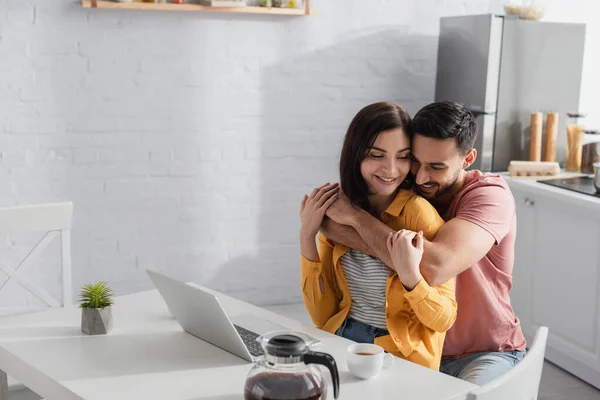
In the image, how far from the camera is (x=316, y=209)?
87.2 inches

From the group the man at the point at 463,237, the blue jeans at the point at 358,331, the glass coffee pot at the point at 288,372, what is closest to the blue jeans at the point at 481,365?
the man at the point at 463,237

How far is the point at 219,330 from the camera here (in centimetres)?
185

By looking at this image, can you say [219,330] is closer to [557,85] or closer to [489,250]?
[489,250]

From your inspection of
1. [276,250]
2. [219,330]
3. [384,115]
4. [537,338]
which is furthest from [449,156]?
[276,250]

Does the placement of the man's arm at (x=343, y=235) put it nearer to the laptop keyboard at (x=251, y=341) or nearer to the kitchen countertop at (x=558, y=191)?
the laptop keyboard at (x=251, y=341)

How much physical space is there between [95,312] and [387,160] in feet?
2.63

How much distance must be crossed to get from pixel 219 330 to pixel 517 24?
2.52 metres

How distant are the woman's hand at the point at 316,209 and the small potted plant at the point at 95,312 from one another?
54 cm

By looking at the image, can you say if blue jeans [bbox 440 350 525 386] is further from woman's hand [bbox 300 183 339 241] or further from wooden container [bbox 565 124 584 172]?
wooden container [bbox 565 124 584 172]

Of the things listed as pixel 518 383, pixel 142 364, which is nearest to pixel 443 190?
pixel 518 383

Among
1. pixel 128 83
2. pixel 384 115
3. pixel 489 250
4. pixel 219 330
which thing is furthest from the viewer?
pixel 128 83

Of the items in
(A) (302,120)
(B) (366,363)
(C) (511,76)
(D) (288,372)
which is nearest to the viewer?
(D) (288,372)

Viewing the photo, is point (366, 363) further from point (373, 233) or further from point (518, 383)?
point (373, 233)

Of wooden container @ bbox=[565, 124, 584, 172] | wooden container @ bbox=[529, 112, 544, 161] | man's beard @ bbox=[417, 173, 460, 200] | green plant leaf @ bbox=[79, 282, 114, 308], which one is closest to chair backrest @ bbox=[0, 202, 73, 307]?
green plant leaf @ bbox=[79, 282, 114, 308]
